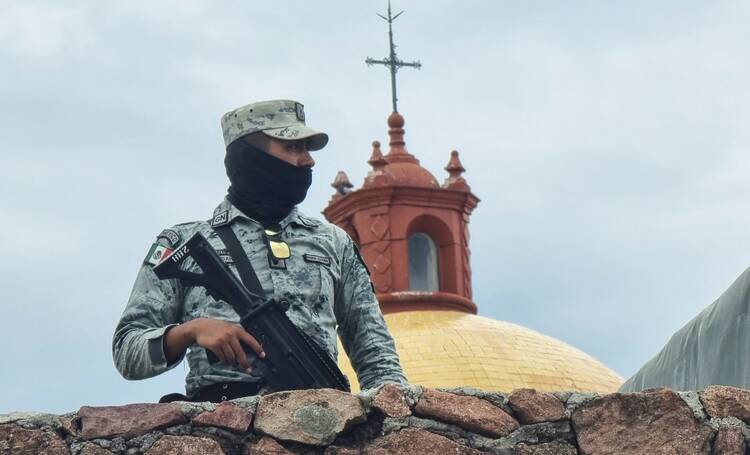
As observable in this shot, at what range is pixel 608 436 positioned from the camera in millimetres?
7059

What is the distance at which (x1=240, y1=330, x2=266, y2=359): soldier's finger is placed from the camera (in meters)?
7.43

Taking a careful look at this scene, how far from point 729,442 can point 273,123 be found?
2.14 metres

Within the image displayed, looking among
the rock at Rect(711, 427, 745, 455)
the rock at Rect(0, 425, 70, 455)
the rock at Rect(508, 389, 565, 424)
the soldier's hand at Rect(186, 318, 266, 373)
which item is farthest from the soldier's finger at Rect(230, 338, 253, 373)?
the rock at Rect(711, 427, 745, 455)

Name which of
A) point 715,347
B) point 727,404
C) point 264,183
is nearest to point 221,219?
point 264,183

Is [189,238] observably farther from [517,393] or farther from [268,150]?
[517,393]

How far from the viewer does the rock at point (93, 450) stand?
6887mm

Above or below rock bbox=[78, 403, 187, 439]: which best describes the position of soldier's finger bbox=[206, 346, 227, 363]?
above

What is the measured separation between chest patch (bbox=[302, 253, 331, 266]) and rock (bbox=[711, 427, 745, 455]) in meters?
1.69

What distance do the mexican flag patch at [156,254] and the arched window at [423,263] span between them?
27389mm

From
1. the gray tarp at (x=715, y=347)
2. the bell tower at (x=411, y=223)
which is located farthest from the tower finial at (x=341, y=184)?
the gray tarp at (x=715, y=347)

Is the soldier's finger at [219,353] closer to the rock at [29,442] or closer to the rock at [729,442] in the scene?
the rock at [29,442]

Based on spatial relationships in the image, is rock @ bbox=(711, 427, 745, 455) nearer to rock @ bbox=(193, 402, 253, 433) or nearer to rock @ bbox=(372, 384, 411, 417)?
rock @ bbox=(372, 384, 411, 417)

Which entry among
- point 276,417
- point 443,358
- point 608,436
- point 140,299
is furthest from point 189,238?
point 443,358

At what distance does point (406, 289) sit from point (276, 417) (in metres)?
27.2
